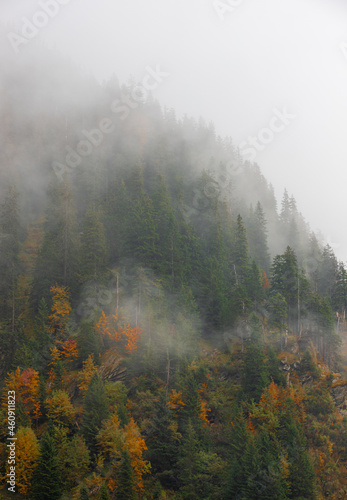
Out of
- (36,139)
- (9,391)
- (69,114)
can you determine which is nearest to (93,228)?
(9,391)

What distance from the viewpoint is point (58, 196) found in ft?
207

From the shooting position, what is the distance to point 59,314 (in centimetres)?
4825

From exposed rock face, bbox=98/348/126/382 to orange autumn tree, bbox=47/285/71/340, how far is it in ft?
24.5

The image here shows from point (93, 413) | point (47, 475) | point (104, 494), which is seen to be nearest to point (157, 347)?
point (93, 413)

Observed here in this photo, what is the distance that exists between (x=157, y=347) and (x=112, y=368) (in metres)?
6.65

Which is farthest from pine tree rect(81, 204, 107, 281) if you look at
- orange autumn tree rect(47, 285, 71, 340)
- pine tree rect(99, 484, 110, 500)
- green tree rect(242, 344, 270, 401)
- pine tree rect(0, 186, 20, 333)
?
pine tree rect(99, 484, 110, 500)

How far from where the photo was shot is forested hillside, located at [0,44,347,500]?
108ft

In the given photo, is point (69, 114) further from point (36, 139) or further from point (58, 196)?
point (58, 196)

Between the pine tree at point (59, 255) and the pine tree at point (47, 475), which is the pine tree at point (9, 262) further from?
the pine tree at point (47, 475)

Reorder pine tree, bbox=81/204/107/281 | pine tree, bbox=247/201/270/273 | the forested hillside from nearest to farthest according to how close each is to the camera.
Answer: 1. the forested hillside
2. pine tree, bbox=81/204/107/281
3. pine tree, bbox=247/201/270/273

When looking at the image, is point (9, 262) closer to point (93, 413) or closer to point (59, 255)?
point (59, 255)

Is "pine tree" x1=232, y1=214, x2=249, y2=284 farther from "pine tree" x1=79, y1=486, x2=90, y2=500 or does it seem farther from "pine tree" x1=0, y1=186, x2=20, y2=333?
"pine tree" x1=79, y1=486, x2=90, y2=500

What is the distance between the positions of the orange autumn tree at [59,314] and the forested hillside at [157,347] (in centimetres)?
21

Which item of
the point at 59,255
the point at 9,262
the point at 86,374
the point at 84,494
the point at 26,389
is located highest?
the point at 59,255
